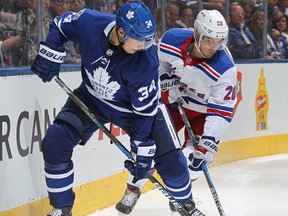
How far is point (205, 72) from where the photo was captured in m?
3.58

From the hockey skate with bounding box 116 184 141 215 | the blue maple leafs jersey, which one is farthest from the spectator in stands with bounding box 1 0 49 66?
the hockey skate with bounding box 116 184 141 215

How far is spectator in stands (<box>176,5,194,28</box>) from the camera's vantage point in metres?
5.21

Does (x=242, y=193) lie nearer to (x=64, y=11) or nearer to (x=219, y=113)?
(x=219, y=113)

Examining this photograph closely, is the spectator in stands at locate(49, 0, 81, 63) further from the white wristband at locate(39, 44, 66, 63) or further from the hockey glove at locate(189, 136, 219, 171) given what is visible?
the hockey glove at locate(189, 136, 219, 171)

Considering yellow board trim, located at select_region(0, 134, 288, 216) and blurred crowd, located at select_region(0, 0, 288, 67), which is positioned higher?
blurred crowd, located at select_region(0, 0, 288, 67)

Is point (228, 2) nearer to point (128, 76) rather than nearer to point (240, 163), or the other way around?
point (240, 163)

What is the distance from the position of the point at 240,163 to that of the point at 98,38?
312cm

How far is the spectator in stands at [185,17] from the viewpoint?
17.1ft

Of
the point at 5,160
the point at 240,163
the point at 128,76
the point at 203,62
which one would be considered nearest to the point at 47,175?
the point at 5,160

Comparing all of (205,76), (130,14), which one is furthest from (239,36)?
(130,14)

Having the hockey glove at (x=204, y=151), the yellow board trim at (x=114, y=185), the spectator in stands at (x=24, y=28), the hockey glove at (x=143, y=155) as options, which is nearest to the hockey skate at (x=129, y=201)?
the yellow board trim at (x=114, y=185)

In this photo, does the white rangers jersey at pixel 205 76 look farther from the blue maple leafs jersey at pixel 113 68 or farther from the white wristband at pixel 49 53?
the white wristband at pixel 49 53

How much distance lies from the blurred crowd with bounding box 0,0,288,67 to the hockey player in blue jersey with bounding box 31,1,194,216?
294 mm

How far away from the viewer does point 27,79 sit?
3232 millimetres
